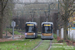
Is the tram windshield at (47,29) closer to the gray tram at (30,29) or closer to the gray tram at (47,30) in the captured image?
the gray tram at (47,30)

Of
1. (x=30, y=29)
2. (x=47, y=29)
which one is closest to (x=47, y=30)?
(x=47, y=29)

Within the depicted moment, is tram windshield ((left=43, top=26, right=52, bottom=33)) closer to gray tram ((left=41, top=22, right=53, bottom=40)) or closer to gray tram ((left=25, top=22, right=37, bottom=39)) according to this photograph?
gray tram ((left=41, top=22, right=53, bottom=40))

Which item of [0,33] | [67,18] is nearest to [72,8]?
[67,18]

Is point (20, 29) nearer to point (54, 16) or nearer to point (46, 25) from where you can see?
point (54, 16)

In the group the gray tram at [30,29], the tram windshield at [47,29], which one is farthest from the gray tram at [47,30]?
the gray tram at [30,29]

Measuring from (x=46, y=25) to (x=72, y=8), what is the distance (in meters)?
7.42

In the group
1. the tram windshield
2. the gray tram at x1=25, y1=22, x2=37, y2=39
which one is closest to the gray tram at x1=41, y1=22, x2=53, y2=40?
the tram windshield

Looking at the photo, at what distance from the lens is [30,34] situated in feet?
102

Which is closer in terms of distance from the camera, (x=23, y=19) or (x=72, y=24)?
(x=72, y=24)

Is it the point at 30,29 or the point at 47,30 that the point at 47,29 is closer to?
the point at 47,30

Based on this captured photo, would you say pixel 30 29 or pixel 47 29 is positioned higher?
pixel 47 29

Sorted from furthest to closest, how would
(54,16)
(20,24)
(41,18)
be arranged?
(20,24)
(41,18)
(54,16)

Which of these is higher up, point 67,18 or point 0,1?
point 0,1

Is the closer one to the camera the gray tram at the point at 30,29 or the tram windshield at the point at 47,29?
the tram windshield at the point at 47,29
